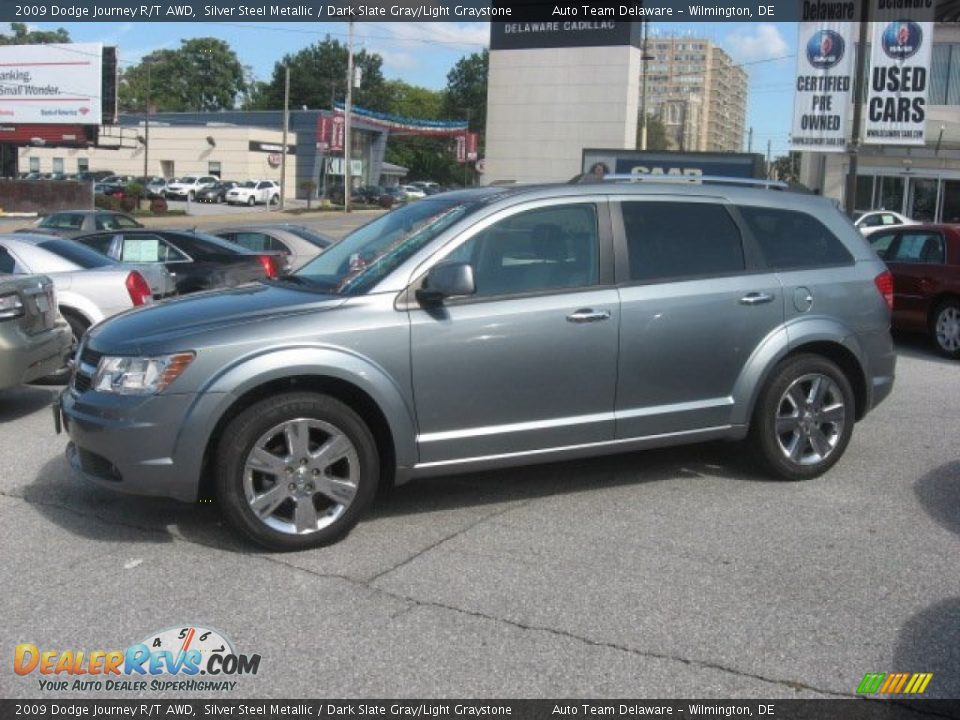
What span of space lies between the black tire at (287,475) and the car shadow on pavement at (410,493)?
19 centimetres

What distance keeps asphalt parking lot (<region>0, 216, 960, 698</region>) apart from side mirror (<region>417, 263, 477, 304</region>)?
4.19 feet

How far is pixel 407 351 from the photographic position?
4.96 metres

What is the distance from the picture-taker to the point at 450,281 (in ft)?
16.0

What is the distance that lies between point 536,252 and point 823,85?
2019cm

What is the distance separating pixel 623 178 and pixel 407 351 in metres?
2.20

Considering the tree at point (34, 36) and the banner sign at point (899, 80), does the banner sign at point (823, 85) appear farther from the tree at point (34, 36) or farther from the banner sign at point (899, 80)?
the tree at point (34, 36)

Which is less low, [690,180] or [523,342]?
[690,180]

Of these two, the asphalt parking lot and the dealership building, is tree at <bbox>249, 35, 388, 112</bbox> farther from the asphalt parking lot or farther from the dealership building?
the asphalt parking lot

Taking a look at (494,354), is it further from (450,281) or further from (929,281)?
(929,281)

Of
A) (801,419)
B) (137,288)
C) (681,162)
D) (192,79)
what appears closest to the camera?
(801,419)

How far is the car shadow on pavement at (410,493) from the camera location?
516 centimetres

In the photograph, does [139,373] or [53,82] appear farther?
[53,82]

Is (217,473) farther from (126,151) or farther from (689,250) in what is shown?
(126,151)

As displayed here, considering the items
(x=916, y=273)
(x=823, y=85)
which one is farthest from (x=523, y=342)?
(x=823, y=85)
